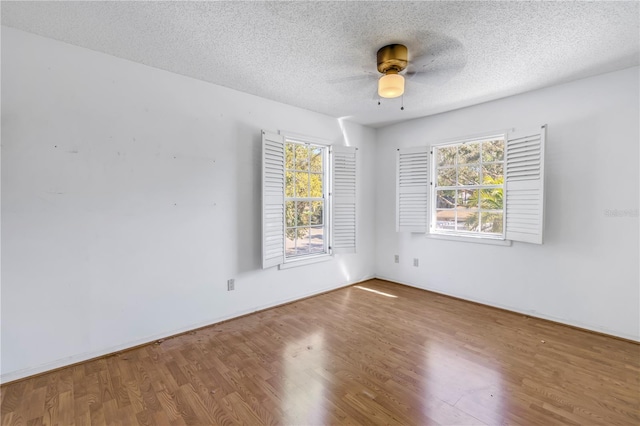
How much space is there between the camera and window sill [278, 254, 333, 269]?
3.73m

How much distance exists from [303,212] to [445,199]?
Result: 2.00 m

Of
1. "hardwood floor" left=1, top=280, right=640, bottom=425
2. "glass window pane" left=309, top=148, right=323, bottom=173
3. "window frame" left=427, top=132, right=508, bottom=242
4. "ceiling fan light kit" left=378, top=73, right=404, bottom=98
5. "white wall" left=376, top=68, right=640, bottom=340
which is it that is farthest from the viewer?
"glass window pane" left=309, top=148, right=323, bottom=173

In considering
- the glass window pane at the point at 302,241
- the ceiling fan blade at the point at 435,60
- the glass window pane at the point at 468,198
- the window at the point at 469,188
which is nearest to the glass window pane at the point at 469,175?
the window at the point at 469,188

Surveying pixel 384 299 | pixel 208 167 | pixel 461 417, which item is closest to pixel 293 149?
pixel 208 167

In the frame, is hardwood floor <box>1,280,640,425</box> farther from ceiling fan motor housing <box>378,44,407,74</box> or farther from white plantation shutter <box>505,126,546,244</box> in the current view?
ceiling fan motor housing <box>378,44,407,74</box>

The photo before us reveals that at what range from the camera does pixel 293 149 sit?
12.8 ft

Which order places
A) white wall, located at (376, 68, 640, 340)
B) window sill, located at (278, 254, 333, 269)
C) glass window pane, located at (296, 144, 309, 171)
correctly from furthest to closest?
glass window pane, located at (296, 144, 309, 171) → window sill, located at (278, 254, 333, 269) → white wall, located at (376, 68, 640, 340)

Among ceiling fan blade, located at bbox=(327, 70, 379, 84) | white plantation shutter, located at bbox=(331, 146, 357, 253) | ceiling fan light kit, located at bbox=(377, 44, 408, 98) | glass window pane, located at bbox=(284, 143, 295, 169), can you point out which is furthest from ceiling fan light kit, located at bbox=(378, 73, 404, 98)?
white plantation shutter, located at bbox=(331, 146, 357, 253)

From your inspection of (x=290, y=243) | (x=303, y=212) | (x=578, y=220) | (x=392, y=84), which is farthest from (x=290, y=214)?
(x=578, y=220)

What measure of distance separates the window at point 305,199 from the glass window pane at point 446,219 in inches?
64.0

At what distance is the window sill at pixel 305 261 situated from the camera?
373cm

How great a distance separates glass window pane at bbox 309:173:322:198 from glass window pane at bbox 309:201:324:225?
11 centimetres

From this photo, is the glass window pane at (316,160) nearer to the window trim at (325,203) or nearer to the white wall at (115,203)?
the window trim at (325,203)

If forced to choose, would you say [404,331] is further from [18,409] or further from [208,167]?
[18,409]
